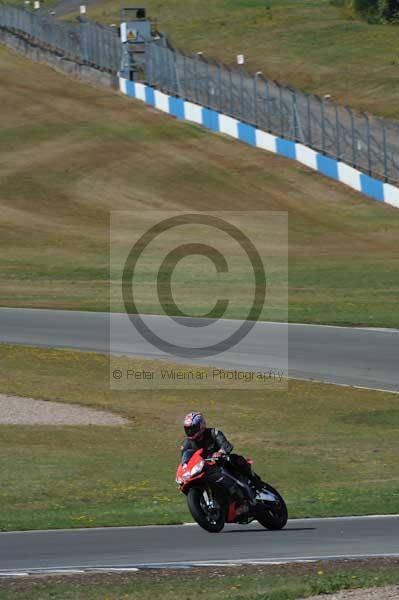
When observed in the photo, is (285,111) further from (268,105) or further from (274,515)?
(274,515)

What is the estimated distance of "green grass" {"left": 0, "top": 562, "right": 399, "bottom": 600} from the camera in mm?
12086

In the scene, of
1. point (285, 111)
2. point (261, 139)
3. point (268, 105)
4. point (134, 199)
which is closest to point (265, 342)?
point (134, 199)

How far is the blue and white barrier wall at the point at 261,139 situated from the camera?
52013 millimetres

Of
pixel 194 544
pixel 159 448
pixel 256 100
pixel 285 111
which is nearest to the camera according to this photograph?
pixel 194 544

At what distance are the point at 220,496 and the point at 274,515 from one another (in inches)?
29.6

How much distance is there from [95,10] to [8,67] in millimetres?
26671

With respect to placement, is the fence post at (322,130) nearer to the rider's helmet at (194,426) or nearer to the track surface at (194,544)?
the track surface at (194,544)

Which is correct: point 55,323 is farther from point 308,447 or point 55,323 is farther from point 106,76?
point 106,76

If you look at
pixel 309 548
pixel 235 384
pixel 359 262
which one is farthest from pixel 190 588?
pixel 359 262

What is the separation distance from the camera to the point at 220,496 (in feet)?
50.3

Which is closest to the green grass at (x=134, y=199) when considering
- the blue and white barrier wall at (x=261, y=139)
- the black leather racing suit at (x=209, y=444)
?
the blue and white barrier wall at (x=261, y=139)

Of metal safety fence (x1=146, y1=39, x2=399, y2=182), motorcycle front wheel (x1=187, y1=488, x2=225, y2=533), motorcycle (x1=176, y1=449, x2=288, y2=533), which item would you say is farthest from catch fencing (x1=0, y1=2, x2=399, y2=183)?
motorcycle front wheel (x1=187, y1=488, x2=225, y2=533)

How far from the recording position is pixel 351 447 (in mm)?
21734

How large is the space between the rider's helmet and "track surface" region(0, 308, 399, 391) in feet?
37.7
